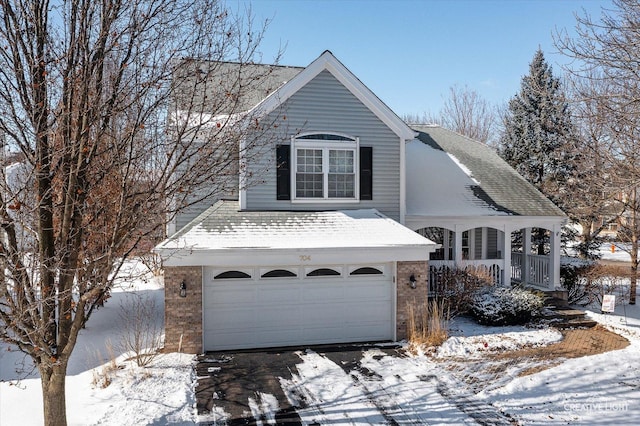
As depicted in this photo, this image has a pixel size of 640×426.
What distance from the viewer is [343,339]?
10750 mm

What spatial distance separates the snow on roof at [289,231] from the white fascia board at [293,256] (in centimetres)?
11

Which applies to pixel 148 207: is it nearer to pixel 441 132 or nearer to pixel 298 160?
pixel 298 160

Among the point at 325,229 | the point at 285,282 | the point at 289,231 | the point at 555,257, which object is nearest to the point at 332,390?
the point at 285,282

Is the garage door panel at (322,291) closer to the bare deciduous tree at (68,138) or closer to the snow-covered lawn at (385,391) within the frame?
the snow-covered lawn at (385,391)

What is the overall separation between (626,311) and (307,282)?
11516mm

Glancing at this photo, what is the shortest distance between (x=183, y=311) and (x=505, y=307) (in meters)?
8.66

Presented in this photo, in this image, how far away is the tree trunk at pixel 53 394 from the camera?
18.9ft

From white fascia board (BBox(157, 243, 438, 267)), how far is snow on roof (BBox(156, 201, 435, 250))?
106 mm

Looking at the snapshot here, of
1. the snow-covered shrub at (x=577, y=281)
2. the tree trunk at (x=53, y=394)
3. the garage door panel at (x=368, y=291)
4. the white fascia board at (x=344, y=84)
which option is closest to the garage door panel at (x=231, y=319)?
the garage door panel at (x=368, y=291)

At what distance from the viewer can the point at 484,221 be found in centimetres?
1384

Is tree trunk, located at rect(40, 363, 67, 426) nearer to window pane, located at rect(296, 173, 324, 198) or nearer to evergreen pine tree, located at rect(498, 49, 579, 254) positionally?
window pane, located at rect(296, 173, 324, 198)

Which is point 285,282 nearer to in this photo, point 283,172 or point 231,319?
point 231,319

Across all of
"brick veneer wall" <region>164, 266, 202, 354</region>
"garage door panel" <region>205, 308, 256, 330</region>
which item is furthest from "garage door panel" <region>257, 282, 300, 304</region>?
"brick veneer wall" <region>164, 266, 202, 354</region>

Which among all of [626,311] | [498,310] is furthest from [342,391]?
[626,311]
